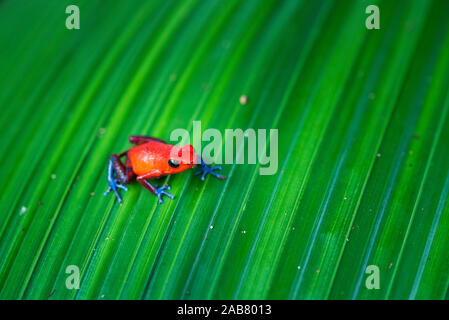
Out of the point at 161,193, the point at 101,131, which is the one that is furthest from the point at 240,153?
the point at 101,131

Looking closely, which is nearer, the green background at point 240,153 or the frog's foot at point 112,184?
the green background at point 240,153

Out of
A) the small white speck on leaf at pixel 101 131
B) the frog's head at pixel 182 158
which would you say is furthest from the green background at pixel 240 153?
the frog's head at pixel 182 158

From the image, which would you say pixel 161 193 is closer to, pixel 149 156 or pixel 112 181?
pixel 149 156

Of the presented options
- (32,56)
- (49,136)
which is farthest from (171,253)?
(32,56)

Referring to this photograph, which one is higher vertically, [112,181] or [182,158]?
[182,158]

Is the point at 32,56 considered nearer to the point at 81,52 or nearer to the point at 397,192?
the point at 81,52

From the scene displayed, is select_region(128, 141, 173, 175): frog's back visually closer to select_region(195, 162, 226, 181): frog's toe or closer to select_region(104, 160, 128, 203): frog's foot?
select_region(104, 160, 128, 203): frog's foot

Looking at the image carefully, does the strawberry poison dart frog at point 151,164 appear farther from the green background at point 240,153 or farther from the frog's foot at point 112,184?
the green background at point 240,153
